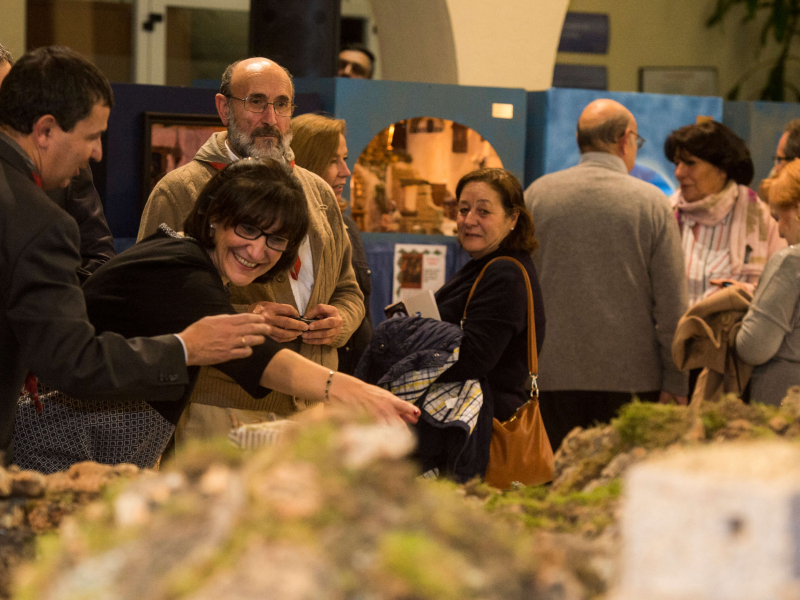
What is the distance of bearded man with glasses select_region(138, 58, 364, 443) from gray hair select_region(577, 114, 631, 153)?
1.39 meters

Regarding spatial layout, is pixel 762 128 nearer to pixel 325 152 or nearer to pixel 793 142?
pixel 793 142

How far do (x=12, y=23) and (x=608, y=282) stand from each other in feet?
19.0

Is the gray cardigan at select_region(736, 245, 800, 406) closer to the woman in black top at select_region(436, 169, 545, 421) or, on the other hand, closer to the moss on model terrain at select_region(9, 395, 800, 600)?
the woman in black top at select_region(436, 169, 545, 421)

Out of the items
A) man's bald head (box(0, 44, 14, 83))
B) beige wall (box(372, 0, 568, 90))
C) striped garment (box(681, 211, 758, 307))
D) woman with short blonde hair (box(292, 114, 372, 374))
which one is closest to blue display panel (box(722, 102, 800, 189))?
striped garment (box(681, 211, 758, 307))

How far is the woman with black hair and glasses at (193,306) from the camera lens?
88.7 inches

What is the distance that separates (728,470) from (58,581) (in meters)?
0.71

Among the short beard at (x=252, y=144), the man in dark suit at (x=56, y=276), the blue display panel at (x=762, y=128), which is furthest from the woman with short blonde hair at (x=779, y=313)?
the blue display panel at (x=762, y=128)

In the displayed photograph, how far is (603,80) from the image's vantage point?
935cm

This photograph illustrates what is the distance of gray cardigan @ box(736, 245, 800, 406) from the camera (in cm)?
316

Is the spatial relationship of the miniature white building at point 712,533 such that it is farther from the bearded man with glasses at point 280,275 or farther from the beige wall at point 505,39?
the beige wall at point 505,39

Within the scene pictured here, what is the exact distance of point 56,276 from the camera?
1839mm

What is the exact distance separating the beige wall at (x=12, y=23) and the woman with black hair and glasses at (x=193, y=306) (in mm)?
6080

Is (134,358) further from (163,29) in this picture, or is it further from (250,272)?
(163,29)

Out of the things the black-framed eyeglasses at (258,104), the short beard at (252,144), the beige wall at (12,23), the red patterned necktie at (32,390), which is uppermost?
the beige wall at (12,23)
